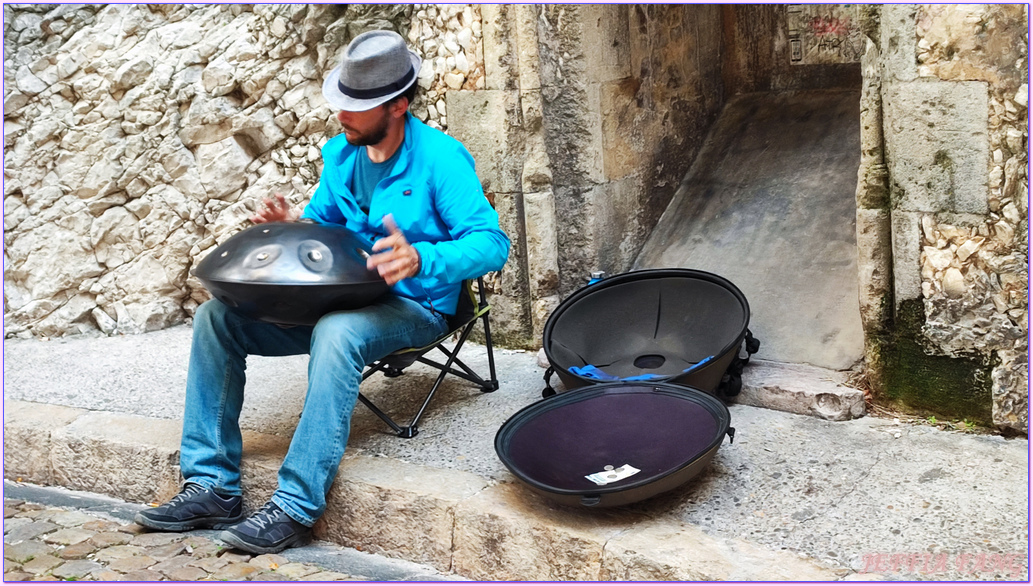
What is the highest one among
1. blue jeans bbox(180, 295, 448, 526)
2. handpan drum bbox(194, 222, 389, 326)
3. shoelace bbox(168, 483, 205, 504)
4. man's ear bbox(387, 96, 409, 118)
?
man's ear bbox(387, 96, 409, 118)

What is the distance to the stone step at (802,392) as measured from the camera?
342 cm

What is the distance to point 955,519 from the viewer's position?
2664mm

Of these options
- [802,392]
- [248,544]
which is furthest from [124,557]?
[802,392]

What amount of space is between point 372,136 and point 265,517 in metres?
1.23

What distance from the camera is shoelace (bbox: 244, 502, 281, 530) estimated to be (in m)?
2.97

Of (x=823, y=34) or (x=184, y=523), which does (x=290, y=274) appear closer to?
(x=184, y=523)

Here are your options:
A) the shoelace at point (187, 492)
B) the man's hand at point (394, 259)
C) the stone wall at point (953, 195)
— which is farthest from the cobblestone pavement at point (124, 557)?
the stone wall at point (953, 195)

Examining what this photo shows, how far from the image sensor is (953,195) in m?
3.08

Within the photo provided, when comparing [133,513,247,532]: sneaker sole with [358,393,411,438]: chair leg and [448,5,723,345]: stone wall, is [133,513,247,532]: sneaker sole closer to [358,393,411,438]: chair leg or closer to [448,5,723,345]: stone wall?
[358,393,411,438]: chair leg

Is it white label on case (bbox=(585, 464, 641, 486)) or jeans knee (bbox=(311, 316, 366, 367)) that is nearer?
white label on case (bbox=(585, 464, 641, 486))

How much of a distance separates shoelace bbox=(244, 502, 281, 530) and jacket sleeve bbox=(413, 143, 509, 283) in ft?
2.70

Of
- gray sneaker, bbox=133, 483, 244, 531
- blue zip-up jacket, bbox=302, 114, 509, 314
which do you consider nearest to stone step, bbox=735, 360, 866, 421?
blue zip-up jacket, bbox=302, 114, 509, 314

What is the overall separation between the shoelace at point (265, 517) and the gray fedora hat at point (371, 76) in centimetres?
124

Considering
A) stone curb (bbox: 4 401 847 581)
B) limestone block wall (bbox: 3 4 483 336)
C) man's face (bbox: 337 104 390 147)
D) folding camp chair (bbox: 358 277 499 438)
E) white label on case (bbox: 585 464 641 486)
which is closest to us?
stone curb (bbox: 4 401 847 581)
